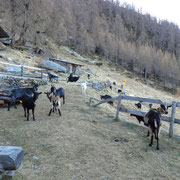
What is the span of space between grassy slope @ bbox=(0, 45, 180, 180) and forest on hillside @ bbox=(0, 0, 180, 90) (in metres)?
30.6

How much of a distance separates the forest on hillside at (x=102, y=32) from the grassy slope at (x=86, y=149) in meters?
30.6

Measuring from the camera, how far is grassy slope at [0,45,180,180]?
3.84m

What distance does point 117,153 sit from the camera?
15.8ft

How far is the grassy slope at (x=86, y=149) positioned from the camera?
384cm

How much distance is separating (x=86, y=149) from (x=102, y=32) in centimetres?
9145

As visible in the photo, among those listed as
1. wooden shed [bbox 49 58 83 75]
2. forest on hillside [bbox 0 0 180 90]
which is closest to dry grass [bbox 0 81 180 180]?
wooden shed [bbox 49 58 83 75]

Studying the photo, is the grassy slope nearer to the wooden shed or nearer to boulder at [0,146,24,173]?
boulder at [0,146,24,173]

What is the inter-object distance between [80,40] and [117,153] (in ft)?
245

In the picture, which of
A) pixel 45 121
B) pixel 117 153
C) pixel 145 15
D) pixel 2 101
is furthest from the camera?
pixel 145 15

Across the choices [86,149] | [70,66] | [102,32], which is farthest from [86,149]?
[102,32]

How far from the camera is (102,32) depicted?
294 ft

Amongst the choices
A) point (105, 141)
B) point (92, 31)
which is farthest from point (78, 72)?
point (92, 31)

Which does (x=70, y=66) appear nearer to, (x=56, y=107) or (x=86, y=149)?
(x=56, y=107)

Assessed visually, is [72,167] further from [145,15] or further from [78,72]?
[145,15]
